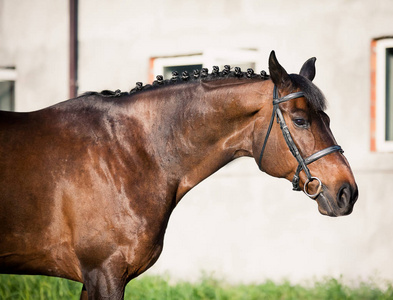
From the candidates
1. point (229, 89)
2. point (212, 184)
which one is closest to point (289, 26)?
point (212, 184)

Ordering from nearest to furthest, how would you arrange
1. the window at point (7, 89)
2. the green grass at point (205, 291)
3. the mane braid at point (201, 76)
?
the mane braid at point (201, 76) → the green grass at point (205, 291) → the window at point (7, 89)

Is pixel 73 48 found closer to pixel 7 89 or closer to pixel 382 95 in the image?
pixel 7 89

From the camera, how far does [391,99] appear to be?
7.22 metres

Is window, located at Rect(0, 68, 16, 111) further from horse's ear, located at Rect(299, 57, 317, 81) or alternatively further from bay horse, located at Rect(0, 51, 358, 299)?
horse's ear, located at Rect(299, 57, 317, 81)

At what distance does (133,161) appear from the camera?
3947 millimetres

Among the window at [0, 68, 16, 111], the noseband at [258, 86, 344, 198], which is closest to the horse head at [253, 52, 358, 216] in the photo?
the noseband at [258, 86, 344, 198]

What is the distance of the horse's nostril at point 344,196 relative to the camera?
368 centimetres

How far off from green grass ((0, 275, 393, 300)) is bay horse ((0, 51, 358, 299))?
2620 mm

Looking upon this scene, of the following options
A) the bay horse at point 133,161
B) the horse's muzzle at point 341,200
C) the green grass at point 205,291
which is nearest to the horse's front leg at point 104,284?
the bay horse at point 133,161

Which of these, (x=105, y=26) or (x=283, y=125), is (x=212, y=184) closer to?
(x=105, y=26)

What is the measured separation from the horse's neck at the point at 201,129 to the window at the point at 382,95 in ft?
11.7

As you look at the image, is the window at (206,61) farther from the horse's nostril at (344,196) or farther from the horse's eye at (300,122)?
the horse's nostril at (344,196)

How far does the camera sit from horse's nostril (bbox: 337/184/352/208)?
3.68 m

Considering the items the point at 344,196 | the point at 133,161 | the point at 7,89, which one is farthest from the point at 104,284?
the point at 7,89
